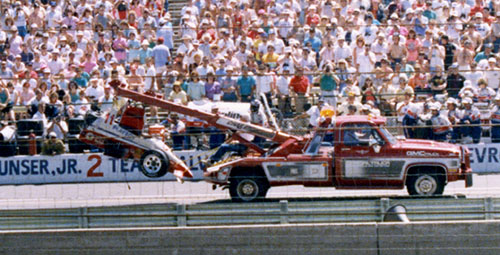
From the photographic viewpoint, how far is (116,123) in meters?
17.7

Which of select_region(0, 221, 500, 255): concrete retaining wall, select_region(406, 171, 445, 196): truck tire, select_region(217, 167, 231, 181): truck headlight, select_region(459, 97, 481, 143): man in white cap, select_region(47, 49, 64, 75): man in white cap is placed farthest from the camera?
select_region(47, 49, 64, 75): man in white cap

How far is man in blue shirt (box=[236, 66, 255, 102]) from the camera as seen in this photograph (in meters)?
18.1

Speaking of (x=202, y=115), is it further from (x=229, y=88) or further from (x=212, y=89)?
(x=229, y=88)

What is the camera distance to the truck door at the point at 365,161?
16312 millimetres

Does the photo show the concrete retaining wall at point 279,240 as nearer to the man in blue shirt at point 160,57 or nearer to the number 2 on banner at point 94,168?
the number 2 on banner at point 94,168

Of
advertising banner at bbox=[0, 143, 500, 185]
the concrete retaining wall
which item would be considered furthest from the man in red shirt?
the concrete retaining wall

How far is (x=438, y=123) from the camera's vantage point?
1758 cm

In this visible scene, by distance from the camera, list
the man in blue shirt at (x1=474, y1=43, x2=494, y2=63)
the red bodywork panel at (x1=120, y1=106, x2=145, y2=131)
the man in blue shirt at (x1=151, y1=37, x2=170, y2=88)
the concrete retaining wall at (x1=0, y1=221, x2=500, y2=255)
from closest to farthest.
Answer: the concrete retaining wall at (x1=0, y1=221, x2=500, y2=255) < the red bodywork panel at (x1=120, y1=106, x2=145, y2=131) < the man in blue shirt at (x1=474, y1=43, x2=494, y2=63) < the man in blue shirt at (x1=151, y1=37, x2=170, y2=88)

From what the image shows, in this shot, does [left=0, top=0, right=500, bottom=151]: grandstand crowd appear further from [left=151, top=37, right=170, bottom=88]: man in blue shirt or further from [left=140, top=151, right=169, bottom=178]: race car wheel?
[left=140, top=151, right=169, bottom=178]: race car wheel

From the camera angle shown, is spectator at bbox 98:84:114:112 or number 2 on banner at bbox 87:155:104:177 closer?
number 2 on banner at bbox 87:155:104:177

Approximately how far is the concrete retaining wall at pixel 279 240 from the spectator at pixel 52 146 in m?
5.98

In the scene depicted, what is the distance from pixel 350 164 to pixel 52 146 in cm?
462

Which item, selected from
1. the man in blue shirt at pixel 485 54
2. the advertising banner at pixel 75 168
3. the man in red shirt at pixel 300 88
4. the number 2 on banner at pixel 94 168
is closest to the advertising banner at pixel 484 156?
the man in blue shirt at pixel 485 54

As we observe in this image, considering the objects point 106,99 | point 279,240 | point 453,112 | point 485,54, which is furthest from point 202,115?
point 279,240
